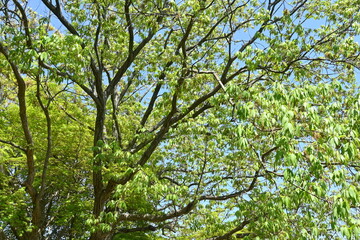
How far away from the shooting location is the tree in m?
4.26

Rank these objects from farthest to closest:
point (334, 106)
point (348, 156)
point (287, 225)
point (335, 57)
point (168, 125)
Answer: point (168, 125), point (335, 57), point (287, 225), point (334, 106), point (348, 156)

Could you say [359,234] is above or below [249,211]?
below

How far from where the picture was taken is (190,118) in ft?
23.6

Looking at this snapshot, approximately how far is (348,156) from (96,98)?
5.75 meters

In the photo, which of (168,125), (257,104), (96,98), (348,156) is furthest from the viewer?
(96,98)

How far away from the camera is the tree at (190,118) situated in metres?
4.26

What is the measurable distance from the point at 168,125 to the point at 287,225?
307 centimetres

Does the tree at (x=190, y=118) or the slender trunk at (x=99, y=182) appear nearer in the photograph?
the tree at (x=190, y=118)

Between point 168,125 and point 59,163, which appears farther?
point 59,163

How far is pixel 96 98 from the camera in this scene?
7910 millimetres

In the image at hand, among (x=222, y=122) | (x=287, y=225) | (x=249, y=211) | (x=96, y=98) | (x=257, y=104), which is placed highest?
(x=96, y=98)

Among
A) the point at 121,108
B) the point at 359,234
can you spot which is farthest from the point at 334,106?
the point at 121,108

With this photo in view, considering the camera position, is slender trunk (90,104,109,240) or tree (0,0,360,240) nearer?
tree (0,0,360,240)

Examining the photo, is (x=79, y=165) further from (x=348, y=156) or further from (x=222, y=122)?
(x=348, y=156)
